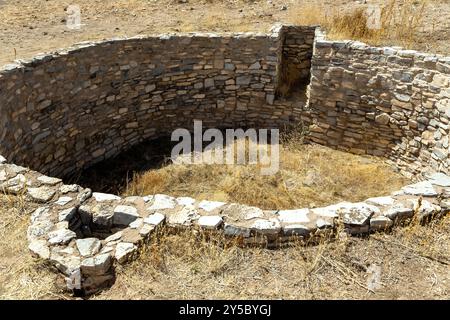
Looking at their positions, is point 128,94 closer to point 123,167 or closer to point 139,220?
point 123,167

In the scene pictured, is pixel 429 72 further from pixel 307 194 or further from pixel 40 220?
pixel 40 220

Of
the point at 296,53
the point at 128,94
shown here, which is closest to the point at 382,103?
the point at 296,53

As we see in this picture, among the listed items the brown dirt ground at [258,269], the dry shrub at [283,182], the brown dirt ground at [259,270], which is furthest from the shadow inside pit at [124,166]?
the brown dirt ground at [259,270]

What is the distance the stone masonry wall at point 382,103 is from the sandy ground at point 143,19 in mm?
1202

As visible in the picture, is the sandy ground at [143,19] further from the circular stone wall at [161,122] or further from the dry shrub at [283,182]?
the dry shrub at [283,182]

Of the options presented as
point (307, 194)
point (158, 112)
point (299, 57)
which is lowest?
point (307, 194)

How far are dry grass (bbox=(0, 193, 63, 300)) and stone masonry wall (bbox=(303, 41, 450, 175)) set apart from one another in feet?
18.9

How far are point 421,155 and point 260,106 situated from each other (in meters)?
3.16

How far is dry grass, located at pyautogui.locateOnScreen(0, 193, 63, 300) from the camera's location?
10.9 feet

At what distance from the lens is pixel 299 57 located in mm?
8945

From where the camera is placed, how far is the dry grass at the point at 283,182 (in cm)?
635

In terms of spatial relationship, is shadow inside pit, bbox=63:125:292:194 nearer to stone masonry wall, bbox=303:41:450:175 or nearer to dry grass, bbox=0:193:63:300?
stone masonry wall, bbox=303:41:450:175

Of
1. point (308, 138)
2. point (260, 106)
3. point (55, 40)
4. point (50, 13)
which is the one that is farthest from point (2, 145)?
point (50, 13)

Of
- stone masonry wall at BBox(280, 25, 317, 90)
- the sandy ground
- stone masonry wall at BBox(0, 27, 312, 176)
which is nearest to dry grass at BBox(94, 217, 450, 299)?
stone masonry wall at BBox(0, 27, 312, 176)
